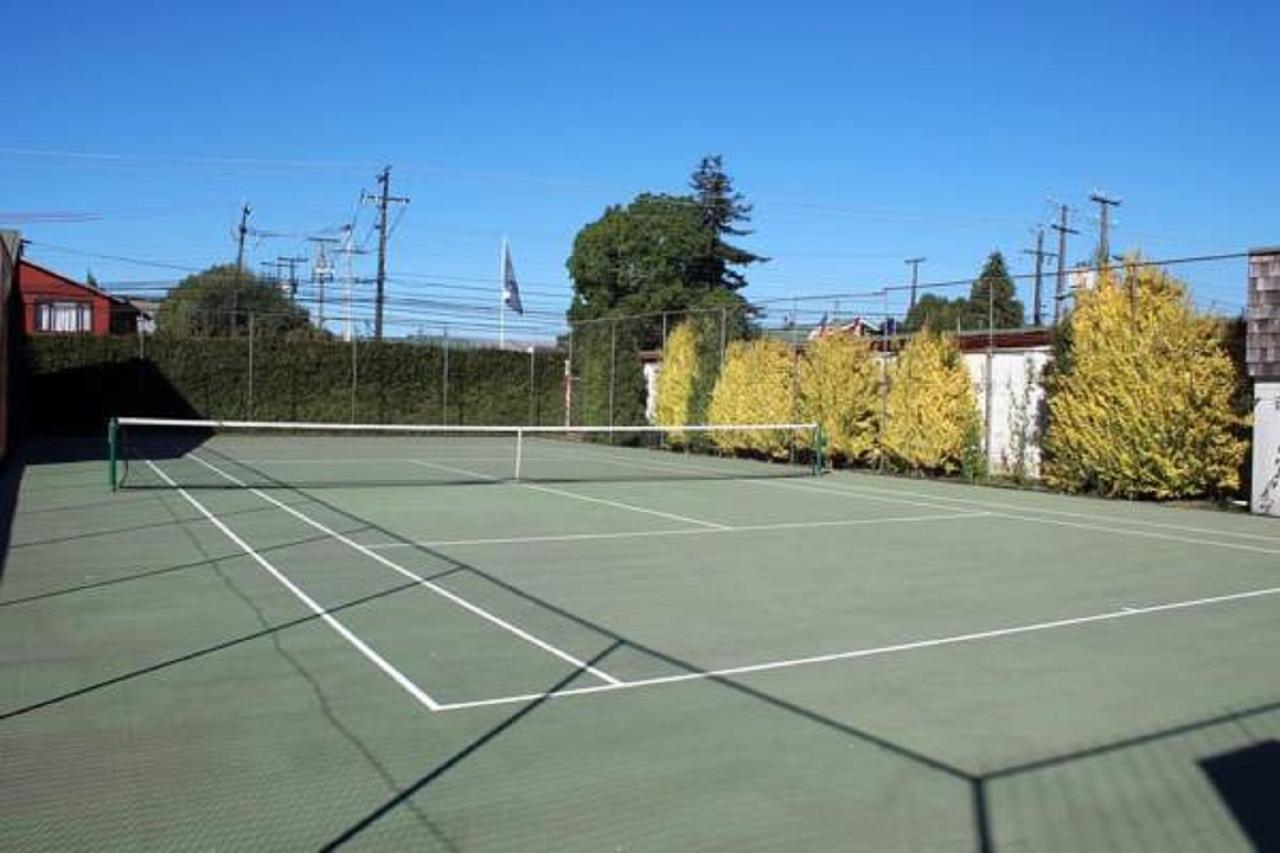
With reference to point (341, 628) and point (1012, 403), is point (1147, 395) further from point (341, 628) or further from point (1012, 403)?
point (341, 628)

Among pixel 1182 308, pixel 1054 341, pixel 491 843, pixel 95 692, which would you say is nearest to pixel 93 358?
pixel 1054 341

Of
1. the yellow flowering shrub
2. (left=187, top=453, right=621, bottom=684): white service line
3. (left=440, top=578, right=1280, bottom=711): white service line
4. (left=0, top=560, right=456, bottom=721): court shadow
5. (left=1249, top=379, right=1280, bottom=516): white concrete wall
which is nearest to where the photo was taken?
(left=0, top=560, right=456, bottom=721): court shadow

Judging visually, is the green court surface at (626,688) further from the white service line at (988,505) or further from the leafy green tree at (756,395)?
the leafy green tree at (756,395)

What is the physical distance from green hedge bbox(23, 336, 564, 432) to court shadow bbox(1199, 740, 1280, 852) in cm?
3631

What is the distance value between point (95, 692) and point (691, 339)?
29.1 m

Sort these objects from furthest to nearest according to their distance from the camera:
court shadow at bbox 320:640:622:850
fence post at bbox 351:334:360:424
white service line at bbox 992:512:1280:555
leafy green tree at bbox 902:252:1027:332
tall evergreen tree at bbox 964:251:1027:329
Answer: tall evergreen tree at bbox 964:251:1027:329
leafy green tree at bbox 902:252:1027:332
fence post at bbox 351:334:360:424
white service line at bbox 992:512:1280:555
court shadow at bbox 320:640:622:850

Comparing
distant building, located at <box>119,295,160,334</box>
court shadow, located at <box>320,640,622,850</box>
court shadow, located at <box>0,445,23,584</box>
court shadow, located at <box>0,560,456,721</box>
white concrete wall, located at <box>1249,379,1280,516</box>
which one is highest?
distant building, located at <box>119,295,160,334</box>

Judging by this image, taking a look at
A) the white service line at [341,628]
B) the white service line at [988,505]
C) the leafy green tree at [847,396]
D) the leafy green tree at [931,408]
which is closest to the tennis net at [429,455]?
the leafy green tree at [847,396]

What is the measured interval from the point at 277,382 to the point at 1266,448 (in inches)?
1229

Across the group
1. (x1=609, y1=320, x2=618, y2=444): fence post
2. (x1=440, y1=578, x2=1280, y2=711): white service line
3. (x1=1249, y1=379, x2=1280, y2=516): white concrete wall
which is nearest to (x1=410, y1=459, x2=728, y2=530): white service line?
(x1=440, y1=578, x2=1280, y2=711): white service line

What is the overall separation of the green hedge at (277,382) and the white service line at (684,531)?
27.2 metres

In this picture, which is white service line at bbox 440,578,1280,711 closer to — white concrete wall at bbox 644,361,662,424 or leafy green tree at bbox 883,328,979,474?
leafy green tree at bbox 883,328,979,474

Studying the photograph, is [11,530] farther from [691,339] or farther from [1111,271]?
[691,339]

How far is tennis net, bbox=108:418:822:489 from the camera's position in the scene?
2212 centimetres
